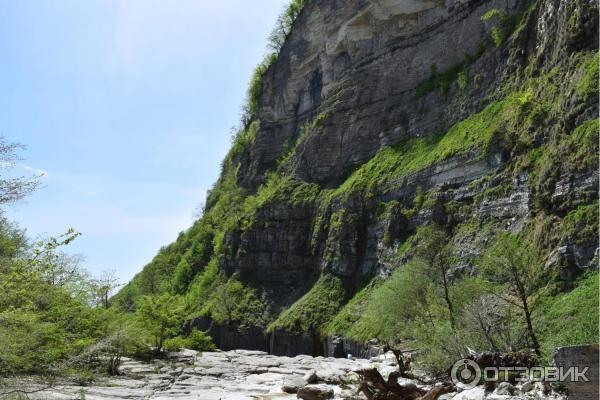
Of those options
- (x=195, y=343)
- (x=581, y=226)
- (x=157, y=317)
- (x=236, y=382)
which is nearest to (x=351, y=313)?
(x=195, y=343)

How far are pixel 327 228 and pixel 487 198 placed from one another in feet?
70.0

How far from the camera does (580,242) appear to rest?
23.3 metres

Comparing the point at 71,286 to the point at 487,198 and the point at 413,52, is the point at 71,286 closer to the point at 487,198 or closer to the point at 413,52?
the point at 487,198

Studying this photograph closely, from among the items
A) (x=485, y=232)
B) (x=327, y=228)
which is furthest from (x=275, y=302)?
(x=485, y=232)

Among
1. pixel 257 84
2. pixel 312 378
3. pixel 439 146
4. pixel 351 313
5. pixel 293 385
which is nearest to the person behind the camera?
pixel 293 385

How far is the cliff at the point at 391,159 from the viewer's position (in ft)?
92.1

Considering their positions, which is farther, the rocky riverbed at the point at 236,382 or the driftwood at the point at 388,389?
the rocky riverbed at the point at 236,382

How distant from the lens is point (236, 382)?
24797mm

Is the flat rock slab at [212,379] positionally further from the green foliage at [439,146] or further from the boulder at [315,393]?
the green foliage at [439,146]

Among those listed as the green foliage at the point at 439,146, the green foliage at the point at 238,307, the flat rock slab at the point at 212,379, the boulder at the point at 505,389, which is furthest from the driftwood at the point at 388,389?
the green foliage at the point at 238,307

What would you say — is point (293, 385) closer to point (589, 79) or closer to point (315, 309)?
point (589, 79)

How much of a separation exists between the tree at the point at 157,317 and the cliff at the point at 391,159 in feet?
42.4

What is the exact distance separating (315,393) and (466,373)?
5474 mm


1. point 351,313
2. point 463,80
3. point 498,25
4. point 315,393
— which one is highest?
point 498,25
